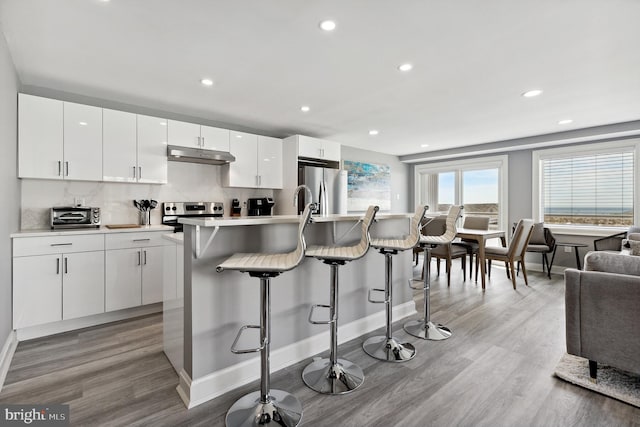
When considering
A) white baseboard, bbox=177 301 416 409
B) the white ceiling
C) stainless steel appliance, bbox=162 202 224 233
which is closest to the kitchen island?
white baseboard, bbox=177 301 416 409

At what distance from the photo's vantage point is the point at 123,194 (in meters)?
3.54

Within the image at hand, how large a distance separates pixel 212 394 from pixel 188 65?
249cm

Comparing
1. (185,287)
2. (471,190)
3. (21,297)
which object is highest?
(471,190)

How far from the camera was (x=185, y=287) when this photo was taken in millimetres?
1797

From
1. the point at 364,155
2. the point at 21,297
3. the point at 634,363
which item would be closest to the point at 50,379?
the point at 21,297

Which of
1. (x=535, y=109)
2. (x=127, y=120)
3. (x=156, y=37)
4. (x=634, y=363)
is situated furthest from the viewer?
(x=535, y=109)

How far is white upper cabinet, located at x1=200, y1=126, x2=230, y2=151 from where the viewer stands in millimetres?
3836

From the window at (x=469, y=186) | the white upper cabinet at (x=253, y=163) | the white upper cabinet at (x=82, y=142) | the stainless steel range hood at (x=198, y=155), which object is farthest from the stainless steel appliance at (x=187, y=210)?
the window at (x=469, y=186)

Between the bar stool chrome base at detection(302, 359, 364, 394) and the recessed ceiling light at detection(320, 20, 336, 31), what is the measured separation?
2.22 m

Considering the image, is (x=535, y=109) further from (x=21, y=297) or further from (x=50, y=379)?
(x=21, y=297)

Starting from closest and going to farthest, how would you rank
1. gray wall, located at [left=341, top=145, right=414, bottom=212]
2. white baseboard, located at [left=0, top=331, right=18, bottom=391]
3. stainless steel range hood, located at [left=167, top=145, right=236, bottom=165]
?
1. white baseboard, located at [left=0, top=331, right=18, bottom=391]
2. stainless steel range hood, located at [left=167, top=145, right=236, bottom=165]
3. gray wall, located at [left=341, top=145, right=414, bottom=212]

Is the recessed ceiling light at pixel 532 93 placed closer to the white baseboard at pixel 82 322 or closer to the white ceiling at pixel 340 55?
the white ceiling at pixel 340 55

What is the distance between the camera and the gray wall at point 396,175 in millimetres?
6168

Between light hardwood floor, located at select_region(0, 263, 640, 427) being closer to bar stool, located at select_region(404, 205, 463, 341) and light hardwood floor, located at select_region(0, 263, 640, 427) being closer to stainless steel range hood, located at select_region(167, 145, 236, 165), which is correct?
bar stool, located at select_region(404, 205, 463, 341)
